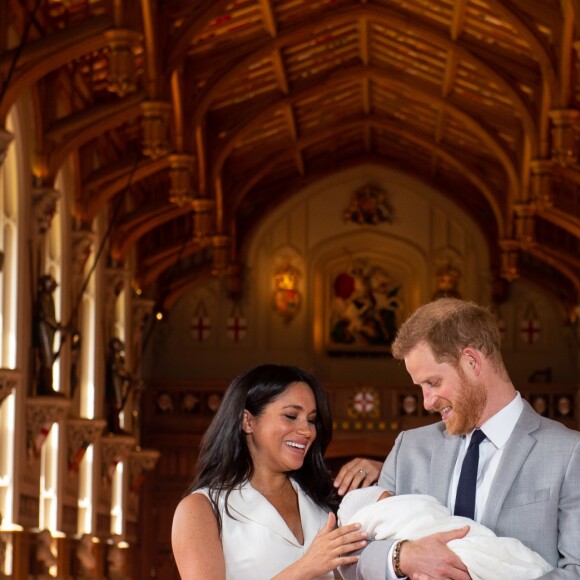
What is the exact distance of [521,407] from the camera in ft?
13.2

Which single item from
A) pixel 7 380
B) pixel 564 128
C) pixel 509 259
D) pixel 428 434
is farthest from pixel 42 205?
pixel 428 434

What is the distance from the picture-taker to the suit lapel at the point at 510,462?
389 cm

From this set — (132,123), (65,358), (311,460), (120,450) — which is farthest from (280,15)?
(311,460)

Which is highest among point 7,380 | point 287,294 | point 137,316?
point 287,294

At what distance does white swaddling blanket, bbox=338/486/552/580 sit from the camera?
3691 mm

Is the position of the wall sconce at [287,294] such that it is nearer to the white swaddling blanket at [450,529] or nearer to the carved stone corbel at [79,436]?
the carved stone corbel at [79,436]

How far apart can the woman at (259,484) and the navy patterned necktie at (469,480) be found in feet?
1.99

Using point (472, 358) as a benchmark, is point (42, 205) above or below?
above

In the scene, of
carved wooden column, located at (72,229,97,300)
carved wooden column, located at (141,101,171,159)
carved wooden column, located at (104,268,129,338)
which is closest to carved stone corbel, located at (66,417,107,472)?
carved wooden column, located at (72,229,97,300)

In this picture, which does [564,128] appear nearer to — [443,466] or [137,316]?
[137,316]

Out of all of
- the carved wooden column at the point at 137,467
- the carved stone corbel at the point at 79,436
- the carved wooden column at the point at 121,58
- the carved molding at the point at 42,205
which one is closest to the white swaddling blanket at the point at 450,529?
the carved wooden column at the point at 121,58

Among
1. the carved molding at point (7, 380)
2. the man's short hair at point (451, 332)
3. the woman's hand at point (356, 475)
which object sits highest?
the carved molding at point (7, 380)

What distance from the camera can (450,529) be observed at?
3.77 metres

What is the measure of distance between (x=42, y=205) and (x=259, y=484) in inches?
474
